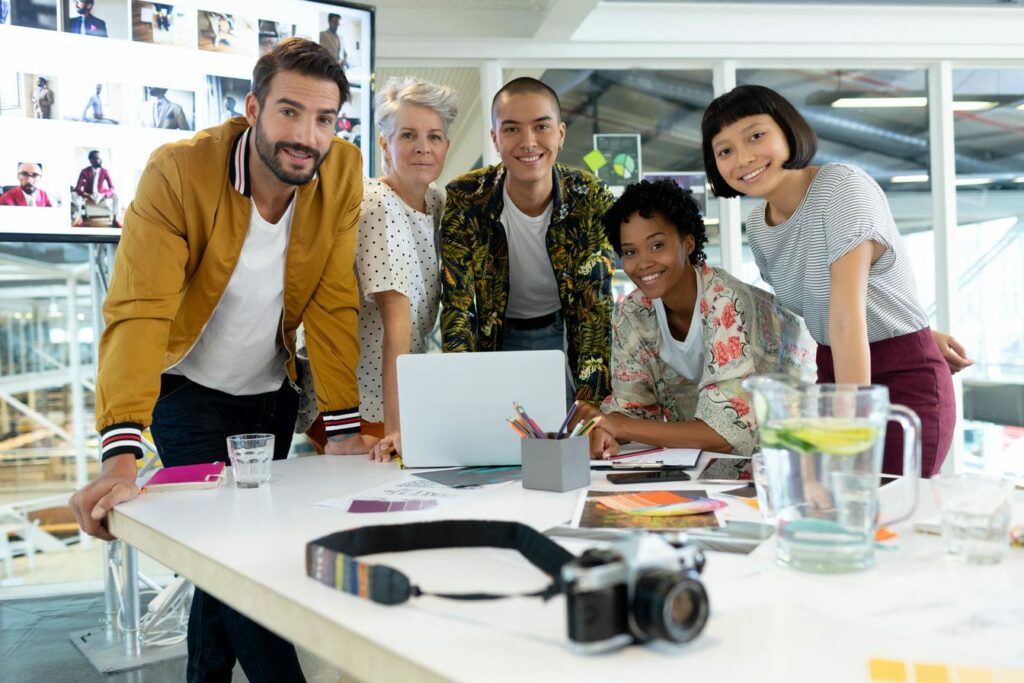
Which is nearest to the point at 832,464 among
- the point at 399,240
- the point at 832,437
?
the point at 832,437

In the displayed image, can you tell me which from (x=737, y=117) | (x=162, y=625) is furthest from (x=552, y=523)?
(x=162, y=625)

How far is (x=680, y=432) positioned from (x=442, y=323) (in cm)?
74

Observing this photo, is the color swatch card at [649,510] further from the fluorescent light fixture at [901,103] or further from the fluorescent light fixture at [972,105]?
the fluorescent light fixture at [972,105]

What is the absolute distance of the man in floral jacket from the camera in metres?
2.27

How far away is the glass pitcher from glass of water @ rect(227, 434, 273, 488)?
87cm

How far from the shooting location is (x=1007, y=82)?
4.95m

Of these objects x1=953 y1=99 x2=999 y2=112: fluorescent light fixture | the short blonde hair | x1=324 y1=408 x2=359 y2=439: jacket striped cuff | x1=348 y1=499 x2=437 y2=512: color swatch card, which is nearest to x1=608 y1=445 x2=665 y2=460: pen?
→ x1=348 y1=499 x2=437 y2=512: color swatch card

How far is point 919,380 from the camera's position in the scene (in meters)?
1.94

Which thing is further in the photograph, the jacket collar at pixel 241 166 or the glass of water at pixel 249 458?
the jacket collar at pixel 241 166

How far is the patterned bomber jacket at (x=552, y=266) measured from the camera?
224cm

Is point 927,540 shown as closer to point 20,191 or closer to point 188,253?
point 188,253

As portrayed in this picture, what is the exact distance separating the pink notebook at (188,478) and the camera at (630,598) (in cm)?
95

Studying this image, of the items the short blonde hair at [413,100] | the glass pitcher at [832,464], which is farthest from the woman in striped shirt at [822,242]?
the glass pitcher at [832,464]

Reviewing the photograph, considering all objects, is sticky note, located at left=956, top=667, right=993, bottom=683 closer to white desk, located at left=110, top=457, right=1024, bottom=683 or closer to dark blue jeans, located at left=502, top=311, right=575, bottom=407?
white desk, located at left=110, top=457, right=1024, bottom=683
